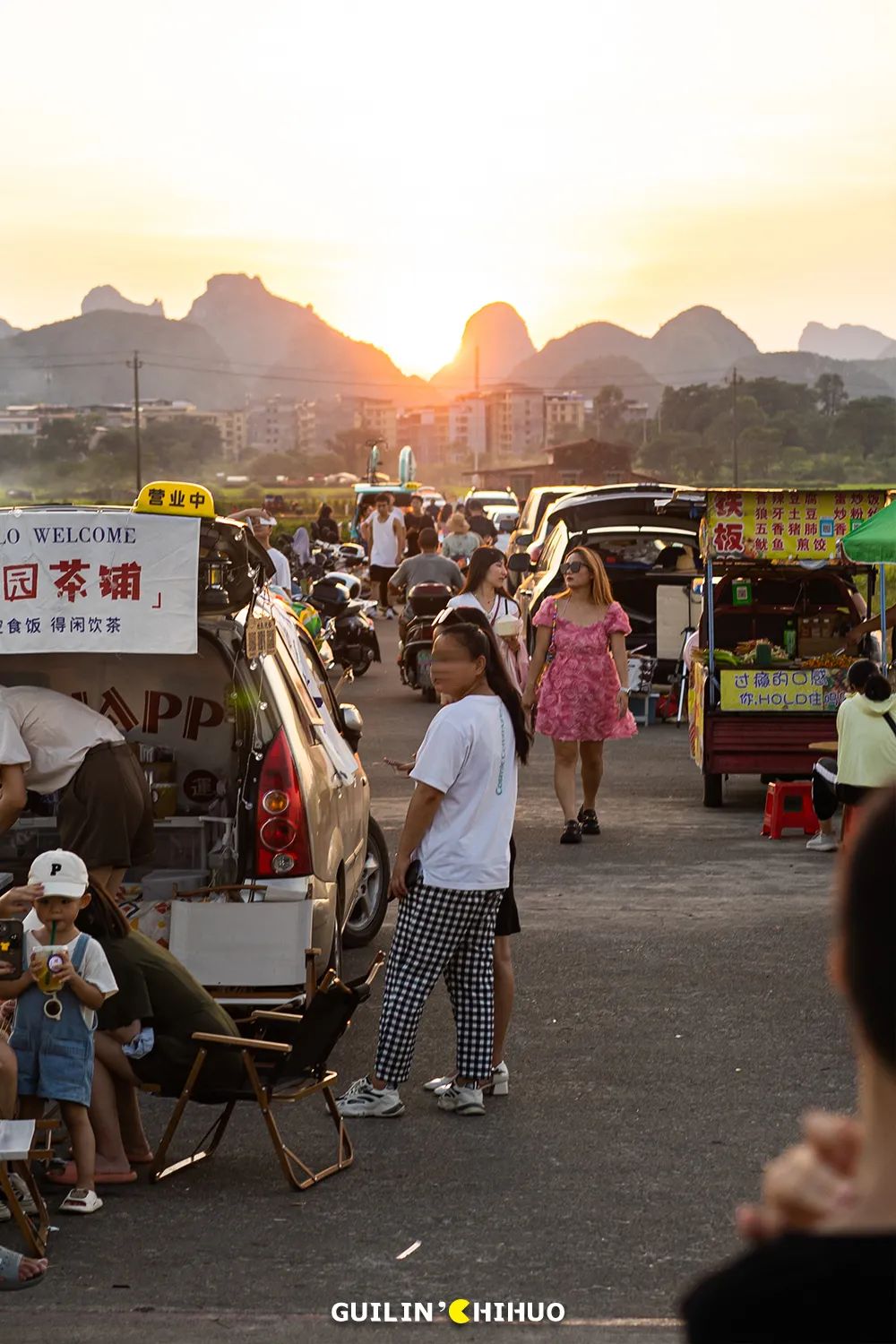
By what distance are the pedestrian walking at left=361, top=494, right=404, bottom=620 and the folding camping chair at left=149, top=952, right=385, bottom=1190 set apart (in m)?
21.2

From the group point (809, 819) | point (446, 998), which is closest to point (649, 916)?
point (446, 998)

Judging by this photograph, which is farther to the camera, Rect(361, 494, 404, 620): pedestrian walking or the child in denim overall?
Rect(361, 494, 404, 620): pedestrian walking

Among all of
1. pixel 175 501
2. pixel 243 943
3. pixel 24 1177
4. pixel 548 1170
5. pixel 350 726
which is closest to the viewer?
pixel 24 1177

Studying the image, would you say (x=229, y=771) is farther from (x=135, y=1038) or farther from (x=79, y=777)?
(x=135, y=1038)

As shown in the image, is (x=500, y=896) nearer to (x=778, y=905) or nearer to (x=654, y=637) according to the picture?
(x=778, y=905)

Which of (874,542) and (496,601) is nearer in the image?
(874,542)

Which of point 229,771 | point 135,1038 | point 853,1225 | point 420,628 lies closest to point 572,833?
point 229,771

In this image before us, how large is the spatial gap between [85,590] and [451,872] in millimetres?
1630

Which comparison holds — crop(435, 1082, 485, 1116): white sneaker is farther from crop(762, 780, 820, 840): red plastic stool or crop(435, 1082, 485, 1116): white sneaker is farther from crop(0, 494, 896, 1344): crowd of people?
crop(762, 780, 820, 840): red plastic stool

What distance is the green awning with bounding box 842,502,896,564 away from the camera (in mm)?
12398

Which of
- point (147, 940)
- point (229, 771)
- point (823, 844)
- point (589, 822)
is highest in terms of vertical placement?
point (229, 771)

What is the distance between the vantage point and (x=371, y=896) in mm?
9734

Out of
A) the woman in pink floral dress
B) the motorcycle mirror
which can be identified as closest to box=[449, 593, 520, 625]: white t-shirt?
the woman in pink floral dress

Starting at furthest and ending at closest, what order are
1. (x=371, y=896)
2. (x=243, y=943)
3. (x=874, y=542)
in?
(x=874, y=542) → (x=371, y=896) → (x=243, y=943)
